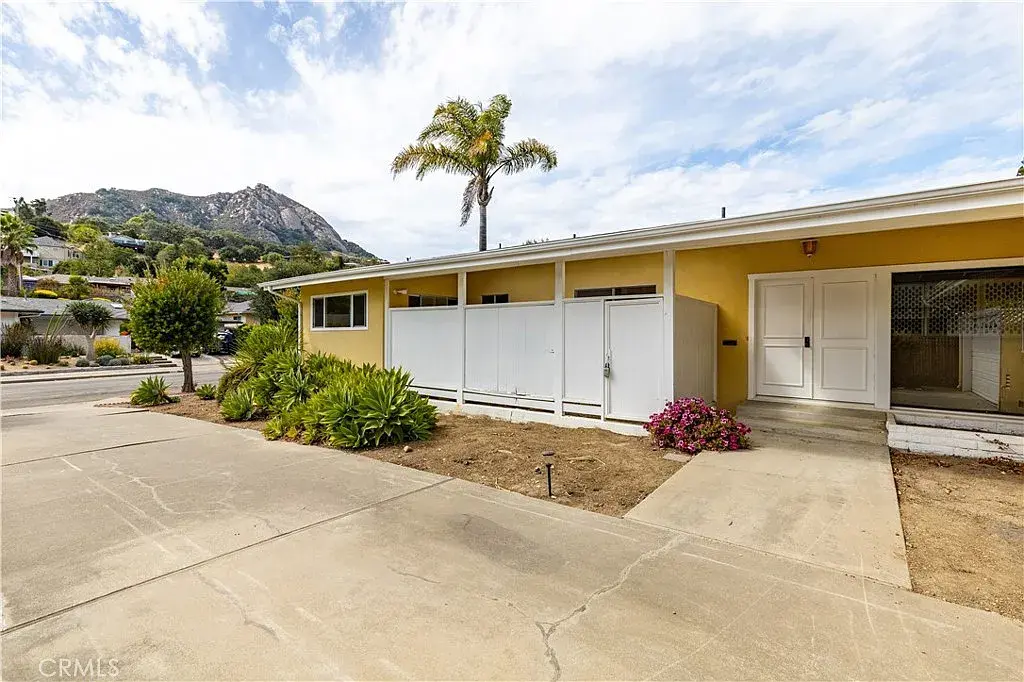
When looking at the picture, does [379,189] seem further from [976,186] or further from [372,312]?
[976,186]

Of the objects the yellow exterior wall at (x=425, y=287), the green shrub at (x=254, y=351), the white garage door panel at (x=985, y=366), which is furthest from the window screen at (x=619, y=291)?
the green shrub at (x=254, y=351)

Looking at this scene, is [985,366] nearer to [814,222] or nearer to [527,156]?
[814,222]

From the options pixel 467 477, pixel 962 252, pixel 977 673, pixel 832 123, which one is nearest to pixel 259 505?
pixel 467 477

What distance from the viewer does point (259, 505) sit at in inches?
176

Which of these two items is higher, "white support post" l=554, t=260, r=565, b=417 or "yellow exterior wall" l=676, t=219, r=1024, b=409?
"yellow exterior wall" l=676, t=219, r=1024, b=409

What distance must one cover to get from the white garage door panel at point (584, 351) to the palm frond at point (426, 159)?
10.4 metres

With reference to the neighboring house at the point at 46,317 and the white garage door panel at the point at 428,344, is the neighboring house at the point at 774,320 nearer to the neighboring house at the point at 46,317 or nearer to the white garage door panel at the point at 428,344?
the white garage door panel at the point at 428,344

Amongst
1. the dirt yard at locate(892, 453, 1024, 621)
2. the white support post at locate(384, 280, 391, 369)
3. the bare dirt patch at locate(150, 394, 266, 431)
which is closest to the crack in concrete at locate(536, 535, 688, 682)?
the dirt yard at locate(892, 453, 1024, 621)

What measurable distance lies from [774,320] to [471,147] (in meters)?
11.9

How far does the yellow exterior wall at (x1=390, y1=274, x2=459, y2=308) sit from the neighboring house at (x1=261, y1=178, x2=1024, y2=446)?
1443mm

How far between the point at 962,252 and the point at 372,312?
1062cm

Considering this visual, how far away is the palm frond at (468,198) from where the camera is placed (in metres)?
16.6

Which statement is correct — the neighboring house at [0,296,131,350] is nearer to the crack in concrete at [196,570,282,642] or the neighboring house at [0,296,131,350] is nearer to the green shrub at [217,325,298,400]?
the green shrub at [217,325,298,400]

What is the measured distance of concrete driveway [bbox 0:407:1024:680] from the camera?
2.25 meters
